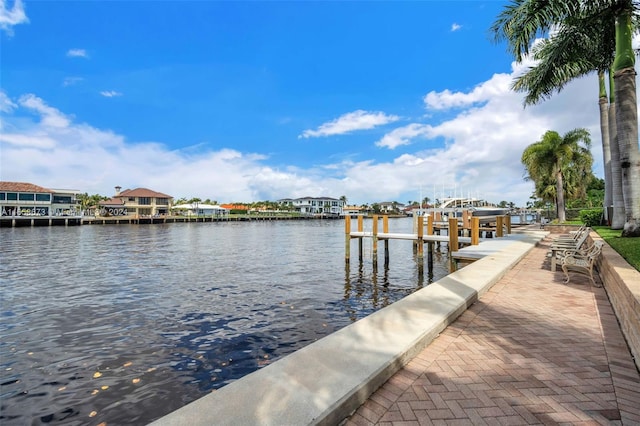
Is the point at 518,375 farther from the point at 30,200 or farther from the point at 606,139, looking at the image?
the point at 30,200

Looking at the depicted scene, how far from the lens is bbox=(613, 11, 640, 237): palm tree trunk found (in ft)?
43.0

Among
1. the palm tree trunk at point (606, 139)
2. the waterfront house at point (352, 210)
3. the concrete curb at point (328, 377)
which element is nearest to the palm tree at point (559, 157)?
the palm tree trunk at point (606, 139)

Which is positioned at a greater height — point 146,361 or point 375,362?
point 375,362

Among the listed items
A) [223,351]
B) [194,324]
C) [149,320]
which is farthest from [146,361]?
[149,320]

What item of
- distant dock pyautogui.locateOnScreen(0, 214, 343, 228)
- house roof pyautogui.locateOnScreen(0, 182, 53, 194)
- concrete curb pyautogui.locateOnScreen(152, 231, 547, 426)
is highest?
house roof pyautogui.locateOnScreen(0, 182, 53, 194)

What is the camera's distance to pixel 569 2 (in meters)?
13.8

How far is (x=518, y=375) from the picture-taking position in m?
4.04

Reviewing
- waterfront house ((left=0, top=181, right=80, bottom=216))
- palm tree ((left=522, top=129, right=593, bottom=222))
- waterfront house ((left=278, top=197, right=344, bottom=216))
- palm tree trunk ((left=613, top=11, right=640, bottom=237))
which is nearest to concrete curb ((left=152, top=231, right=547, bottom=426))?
palm tree trunk ((left=613, top=11, right=640, bottom=237))

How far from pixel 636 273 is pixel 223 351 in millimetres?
8314

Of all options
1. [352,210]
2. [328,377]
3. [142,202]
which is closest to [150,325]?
[328,377]

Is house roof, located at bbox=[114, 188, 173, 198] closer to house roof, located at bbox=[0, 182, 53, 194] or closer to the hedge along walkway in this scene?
house roof, located at bbox=[0, 182, 53, 194]

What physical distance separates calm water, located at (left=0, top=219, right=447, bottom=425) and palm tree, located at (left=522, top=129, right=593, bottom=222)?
22.3 m

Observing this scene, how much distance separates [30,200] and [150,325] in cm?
8870

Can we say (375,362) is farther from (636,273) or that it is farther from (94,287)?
(94,287)
